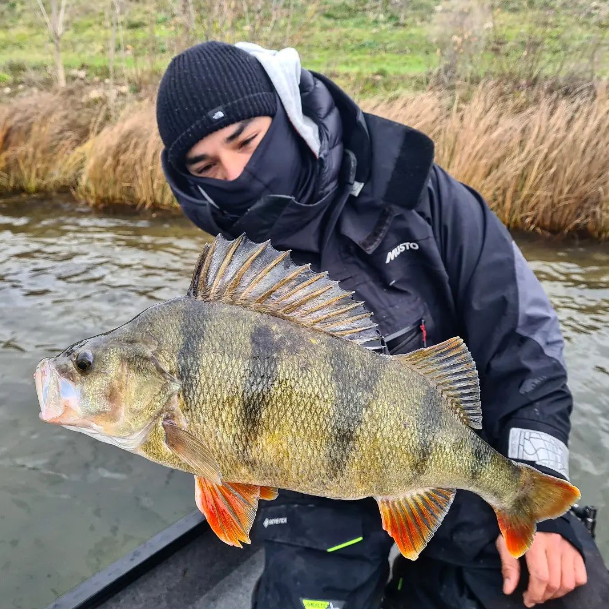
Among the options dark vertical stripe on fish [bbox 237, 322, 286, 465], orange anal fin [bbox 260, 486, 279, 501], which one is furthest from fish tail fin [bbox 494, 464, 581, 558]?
dark vertical stripe on fish [bbox 237, 322, 286, 465]

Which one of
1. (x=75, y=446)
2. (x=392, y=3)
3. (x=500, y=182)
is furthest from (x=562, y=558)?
(x=392, y=3)

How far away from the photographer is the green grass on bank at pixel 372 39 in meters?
9.42

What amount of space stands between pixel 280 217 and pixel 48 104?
401 inches

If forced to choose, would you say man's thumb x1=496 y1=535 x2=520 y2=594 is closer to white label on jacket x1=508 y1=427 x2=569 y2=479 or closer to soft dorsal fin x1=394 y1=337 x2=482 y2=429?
white label on jacket x1=508 y1=427 x2=569 y2=479

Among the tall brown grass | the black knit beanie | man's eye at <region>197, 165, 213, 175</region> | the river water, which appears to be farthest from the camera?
the tall brown grass

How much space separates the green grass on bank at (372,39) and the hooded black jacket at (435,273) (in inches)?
324

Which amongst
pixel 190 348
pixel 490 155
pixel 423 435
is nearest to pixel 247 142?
pixel 190 348

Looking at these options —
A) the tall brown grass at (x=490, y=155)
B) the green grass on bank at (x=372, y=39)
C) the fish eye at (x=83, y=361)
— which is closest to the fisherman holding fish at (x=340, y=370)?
the fish eye at (x=83, y=361)

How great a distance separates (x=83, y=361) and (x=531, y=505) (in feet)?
4.28

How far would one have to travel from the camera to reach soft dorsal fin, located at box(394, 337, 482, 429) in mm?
1555

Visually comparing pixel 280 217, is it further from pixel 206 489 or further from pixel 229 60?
pixel 206 489

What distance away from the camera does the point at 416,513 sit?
1.57 meters

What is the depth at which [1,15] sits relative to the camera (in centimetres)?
2825

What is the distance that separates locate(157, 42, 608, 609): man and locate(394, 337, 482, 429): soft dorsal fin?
0.56 metres
